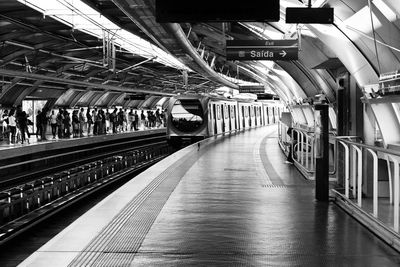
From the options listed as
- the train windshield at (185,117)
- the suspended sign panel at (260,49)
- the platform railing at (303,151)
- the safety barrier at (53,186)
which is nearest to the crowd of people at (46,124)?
the safety barrier at (53,186)

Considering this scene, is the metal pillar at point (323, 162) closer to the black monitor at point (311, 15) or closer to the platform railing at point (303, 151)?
the black monitor at point (311, 15)

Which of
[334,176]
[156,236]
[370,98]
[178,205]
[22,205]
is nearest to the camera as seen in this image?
[156,236]

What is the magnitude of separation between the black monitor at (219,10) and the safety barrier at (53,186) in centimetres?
642

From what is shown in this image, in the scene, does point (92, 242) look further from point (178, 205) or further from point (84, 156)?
point (84, 156)

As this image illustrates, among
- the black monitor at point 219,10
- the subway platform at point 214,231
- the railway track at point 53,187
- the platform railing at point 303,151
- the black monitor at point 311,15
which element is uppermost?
the black monitor at point 311,15

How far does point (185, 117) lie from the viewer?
2927 centimetres

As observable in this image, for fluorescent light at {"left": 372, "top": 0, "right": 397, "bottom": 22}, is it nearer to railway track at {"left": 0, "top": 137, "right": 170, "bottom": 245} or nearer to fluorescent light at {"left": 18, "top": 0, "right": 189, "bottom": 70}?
fluorescent light at {"left": 18, "top": 0, "right": 189, "bottom": 70}

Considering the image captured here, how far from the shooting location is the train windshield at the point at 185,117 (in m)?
29.1

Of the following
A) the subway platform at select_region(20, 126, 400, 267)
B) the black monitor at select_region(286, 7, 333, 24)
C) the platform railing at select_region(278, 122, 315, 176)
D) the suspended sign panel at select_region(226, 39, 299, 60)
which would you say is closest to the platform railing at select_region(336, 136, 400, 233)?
the subway platform at select_region(20, 126, 400, 267)

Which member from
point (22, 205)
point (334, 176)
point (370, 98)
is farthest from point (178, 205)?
point (22, 205)

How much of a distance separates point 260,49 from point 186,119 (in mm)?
13686

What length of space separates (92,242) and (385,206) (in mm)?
4545

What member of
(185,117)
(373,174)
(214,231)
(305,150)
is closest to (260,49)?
(305,150)

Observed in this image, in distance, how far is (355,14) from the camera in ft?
36.7
